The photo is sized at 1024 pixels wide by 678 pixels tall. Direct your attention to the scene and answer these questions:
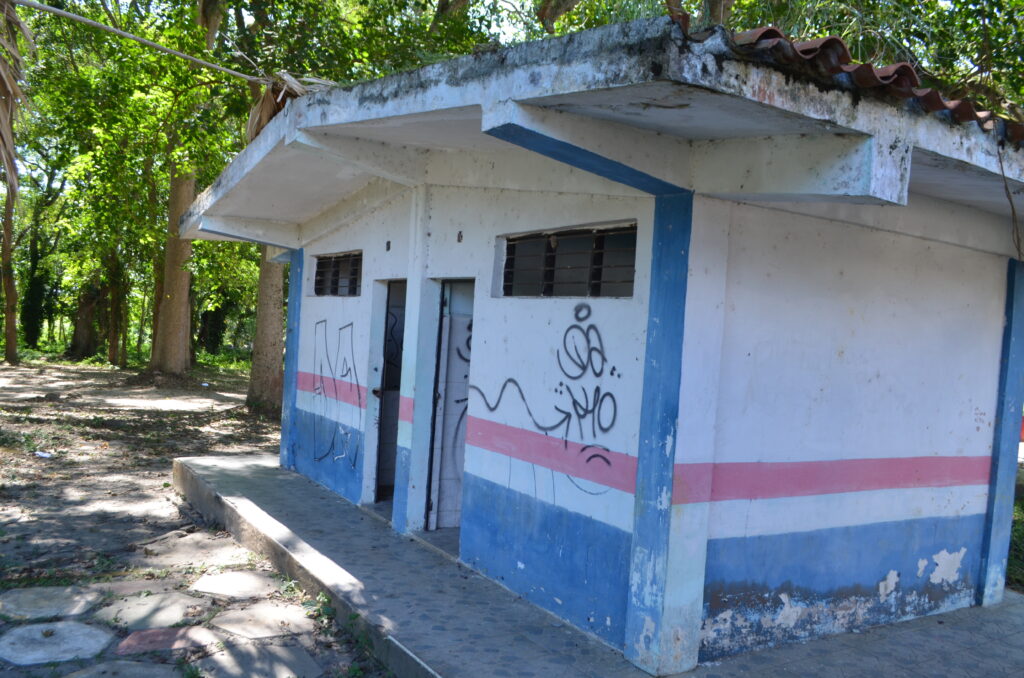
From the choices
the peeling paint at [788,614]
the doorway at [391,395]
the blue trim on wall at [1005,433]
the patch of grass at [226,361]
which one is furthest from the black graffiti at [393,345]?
the patch of grass at [226,361]

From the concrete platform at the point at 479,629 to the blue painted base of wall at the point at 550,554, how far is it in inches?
4.2

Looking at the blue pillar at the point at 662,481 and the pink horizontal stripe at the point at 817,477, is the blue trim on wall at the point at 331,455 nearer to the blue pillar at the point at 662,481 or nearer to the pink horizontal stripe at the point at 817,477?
the blue pillar at the point at 662,481

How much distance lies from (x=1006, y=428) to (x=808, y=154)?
355 centimetres

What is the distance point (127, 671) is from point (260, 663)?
28.4 inches

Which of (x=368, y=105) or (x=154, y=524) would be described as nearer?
(x=368, y=105)

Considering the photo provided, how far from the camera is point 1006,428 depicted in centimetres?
630

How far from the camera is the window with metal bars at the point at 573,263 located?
5.13 meters

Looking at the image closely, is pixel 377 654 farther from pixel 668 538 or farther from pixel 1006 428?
pixel 1006 428

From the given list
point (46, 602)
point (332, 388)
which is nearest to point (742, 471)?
point (46, 602)

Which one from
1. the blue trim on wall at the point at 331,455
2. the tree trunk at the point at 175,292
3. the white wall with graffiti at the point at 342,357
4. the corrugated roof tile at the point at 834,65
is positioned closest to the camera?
the corrugated roof tile at the point at 834,65

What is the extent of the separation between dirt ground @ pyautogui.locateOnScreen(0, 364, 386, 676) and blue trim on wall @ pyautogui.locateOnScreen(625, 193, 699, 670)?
5.14 feet

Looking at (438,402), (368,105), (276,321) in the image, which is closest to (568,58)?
(368,105)

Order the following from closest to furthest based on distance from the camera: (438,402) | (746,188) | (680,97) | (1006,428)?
(680,97) < (746,188) < (1006,428) < (438,402)

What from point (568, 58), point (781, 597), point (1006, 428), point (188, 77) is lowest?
point (781, 597)
